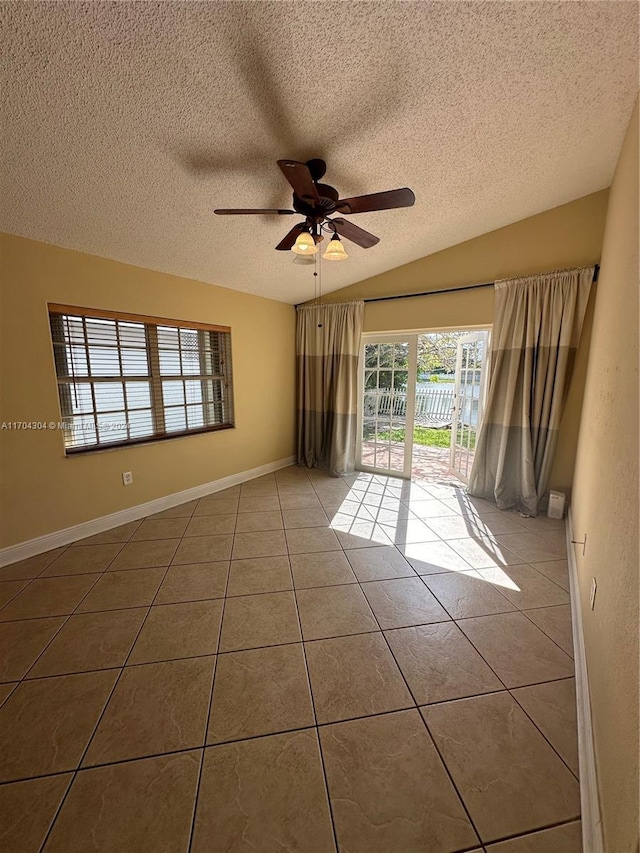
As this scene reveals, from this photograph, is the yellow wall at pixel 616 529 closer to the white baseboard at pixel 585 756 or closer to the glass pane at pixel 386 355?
the white baseboard at pixel 585 756

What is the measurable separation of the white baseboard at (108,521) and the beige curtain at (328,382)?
1035mm

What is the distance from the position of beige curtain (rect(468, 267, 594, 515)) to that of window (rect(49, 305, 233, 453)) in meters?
2.95

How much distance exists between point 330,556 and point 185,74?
278 cm

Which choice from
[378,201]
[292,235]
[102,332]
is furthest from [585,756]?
[102,332]

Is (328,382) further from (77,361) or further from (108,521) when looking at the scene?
(108,521)

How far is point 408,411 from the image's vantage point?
13.3 feet

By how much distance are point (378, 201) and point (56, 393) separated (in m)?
2.62

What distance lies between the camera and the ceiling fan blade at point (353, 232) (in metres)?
1.91

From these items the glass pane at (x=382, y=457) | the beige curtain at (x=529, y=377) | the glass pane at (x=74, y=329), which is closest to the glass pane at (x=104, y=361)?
the glass pane at (x=74, y=329)

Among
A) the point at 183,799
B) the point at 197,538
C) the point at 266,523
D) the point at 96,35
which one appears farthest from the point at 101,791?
the point at 96,35

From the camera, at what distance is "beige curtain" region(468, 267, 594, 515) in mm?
2863

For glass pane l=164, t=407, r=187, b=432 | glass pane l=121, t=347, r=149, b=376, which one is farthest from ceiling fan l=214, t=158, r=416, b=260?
glass pane l=164, t=407, r=187, b=432

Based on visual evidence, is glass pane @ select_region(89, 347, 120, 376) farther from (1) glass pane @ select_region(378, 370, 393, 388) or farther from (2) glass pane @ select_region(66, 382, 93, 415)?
(1) glass pane @ select_region(378, 370, 393, 388)

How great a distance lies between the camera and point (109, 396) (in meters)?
2.85
